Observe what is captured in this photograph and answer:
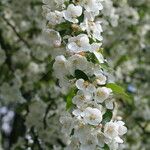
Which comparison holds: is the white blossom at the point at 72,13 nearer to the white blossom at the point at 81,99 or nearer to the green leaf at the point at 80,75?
the green leaf at the point at 80,75

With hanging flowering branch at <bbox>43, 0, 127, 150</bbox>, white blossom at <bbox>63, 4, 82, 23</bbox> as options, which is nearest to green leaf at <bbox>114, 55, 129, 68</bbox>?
hanging flowering branch at <bbox>43, 0, 127, 150</bbox>

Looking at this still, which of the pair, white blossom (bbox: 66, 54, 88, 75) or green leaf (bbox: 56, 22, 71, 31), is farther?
green leaf (bbox: 56, 22, 71, 31)

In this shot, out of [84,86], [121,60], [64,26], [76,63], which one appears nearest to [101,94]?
[84,86]

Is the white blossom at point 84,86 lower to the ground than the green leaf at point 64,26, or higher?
lower

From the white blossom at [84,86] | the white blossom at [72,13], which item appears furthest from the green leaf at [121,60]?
the white blossom at [84,86]

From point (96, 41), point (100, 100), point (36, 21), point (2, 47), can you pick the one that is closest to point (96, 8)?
point (96, 41)

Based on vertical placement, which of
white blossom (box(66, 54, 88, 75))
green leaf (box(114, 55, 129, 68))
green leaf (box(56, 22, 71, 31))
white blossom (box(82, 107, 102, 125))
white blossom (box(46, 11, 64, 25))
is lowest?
green leaf (box(114, 55, 129, 68))

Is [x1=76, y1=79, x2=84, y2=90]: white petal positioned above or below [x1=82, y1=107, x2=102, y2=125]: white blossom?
above

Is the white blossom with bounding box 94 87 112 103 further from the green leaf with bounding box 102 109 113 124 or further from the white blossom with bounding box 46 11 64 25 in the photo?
the white blossom with bounding box 46 11 64 25

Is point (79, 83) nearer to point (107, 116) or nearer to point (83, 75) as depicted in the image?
point (83, 75)
